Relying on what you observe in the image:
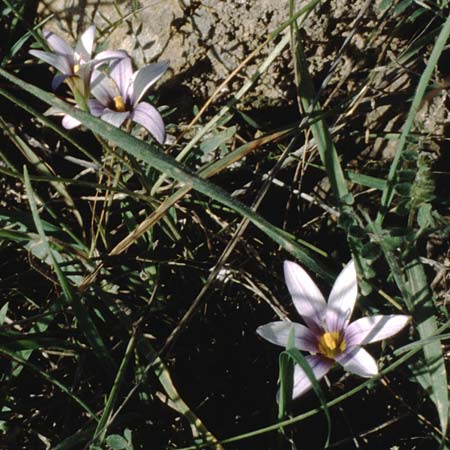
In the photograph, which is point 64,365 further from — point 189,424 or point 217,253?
point 217,253

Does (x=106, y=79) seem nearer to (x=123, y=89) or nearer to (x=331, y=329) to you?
(x=123, y=89)

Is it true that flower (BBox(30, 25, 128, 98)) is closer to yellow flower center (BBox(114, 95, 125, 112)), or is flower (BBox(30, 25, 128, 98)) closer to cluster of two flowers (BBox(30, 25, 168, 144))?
cluster of two flowers (BBox(30, 25, 168, 144))

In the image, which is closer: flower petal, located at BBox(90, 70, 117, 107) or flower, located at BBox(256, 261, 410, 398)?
flower, located at BBox(256, 261, 410, 398)

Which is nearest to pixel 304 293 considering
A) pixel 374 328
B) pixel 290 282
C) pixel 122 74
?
pixel 290 282

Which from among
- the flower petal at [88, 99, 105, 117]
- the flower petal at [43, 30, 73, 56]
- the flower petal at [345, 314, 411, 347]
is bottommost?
the flower petal at [345, 314, 411, 347]

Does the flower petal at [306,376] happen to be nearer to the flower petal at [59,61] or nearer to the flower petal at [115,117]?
the flower petal at [115,117]

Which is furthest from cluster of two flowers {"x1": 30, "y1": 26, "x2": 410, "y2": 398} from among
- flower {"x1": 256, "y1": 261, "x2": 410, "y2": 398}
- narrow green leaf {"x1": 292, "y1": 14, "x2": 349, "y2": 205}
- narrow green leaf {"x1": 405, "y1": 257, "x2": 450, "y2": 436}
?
narrow green leaf {"x1": 292, "y1": 14, "x2": 349, "y2": 205}
